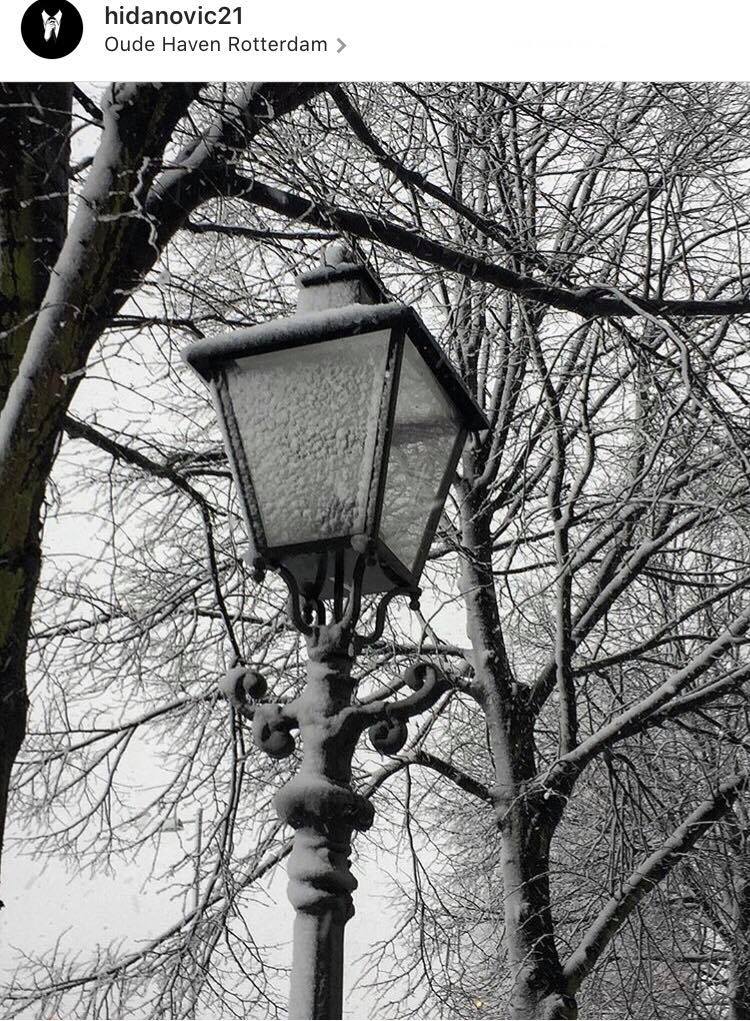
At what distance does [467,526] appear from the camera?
23.9ft

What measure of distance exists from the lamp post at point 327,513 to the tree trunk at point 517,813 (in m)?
3.25

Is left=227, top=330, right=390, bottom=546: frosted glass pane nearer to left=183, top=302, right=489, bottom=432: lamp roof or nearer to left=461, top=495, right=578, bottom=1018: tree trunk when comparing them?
left=183, top=302, right=489, bottom=432: lamp roof

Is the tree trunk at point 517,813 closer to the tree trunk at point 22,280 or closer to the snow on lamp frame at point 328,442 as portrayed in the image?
the tree trunk at point 22,280

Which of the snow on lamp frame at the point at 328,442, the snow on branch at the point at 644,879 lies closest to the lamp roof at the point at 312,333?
the snow on lamp frame at the point at 328,442

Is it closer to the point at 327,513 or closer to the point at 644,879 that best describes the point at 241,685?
the point at 327,513

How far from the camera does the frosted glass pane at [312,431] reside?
8.02ft

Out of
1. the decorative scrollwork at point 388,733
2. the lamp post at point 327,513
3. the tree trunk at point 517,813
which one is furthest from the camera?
the tree trunk at point 517,813

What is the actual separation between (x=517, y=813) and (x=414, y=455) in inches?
160

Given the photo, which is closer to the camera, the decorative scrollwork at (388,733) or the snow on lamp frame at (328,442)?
the snow on lamp frame at (328,442)

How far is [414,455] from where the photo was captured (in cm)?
270

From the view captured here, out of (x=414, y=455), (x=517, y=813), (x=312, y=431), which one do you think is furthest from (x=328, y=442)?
(x=517, y=813)

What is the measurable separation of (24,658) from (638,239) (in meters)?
4.13
